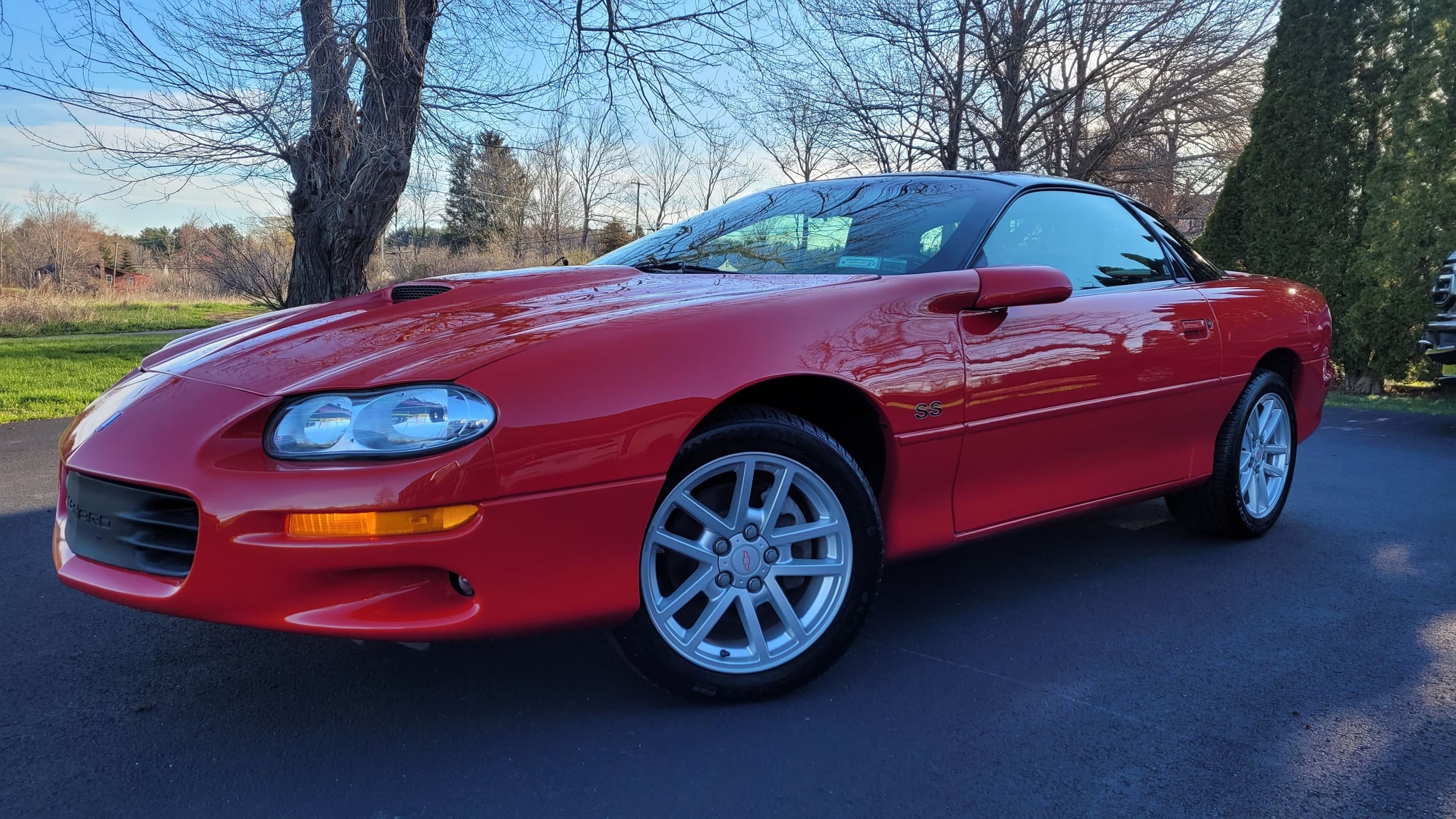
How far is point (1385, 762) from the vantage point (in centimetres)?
213

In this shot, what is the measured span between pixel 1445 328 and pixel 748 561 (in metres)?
7.10

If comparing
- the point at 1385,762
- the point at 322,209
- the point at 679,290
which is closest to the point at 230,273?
the point at 322,209

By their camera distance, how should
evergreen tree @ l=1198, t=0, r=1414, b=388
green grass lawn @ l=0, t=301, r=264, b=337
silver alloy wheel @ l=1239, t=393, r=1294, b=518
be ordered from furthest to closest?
1. green grass lawn @ l=0, t=301, r=264, b=337
2. evergreen tree @ l=1198, t=0, r=1414, b=388
3. silver alloy wheel @ l=1239, t=393, r=1294, b=518

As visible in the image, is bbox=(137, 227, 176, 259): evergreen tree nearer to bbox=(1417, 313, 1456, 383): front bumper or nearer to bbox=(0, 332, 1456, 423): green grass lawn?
bbox=(0, 332, 1456, 423): green grass lawn

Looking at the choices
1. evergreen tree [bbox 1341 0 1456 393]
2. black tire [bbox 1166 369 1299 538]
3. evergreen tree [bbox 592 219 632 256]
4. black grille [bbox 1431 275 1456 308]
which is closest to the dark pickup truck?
black grille [bbox 1431 275 1456 308]

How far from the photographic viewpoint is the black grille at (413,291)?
292 cm

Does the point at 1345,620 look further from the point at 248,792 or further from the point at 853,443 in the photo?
the point at 248,792

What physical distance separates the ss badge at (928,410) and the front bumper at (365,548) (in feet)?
2.65

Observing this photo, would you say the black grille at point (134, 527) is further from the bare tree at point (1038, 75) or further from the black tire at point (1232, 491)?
the bare tree at point (1038, 75)

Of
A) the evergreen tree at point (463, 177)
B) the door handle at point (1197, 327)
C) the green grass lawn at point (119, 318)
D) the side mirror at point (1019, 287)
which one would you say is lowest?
the green grass lawn at point (119, 318)

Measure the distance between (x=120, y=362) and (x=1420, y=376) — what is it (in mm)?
13942

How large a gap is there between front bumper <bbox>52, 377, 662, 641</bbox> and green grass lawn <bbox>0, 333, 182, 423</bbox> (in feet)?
20.4

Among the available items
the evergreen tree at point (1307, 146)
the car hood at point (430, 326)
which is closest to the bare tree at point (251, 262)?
the car hood at point (430, 326)

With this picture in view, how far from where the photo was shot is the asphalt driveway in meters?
1.96
